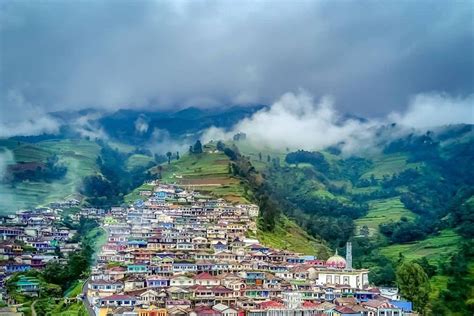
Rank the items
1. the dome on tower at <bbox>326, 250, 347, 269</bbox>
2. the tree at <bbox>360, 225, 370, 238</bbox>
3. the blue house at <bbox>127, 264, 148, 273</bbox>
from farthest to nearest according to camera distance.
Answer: the tree at <bbox>360, 225, 370, 238</bbox> → the dome on tower at <bbox>326, 250, 347, 269</bbox> → the blue house at <bbox>127, 264, 148, 273</bbox>

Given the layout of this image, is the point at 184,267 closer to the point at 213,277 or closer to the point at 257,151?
the point at 213,277

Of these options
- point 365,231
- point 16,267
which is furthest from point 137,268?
point 365,231

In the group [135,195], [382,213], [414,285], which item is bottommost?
[414,285]

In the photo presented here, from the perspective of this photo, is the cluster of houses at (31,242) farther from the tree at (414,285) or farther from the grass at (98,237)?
the tree at (414,285)

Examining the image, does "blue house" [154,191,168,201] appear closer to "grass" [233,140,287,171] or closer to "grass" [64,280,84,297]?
"grass" [64,280,84,297]

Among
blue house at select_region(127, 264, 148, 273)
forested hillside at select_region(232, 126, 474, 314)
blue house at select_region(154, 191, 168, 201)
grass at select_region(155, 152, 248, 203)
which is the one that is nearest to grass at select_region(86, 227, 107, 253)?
blue house at select_region(154, 191, 168, 201)
